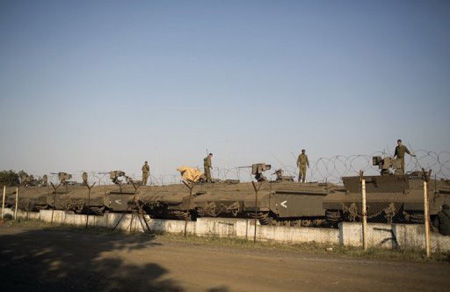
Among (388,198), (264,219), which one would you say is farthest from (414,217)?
(264,219)

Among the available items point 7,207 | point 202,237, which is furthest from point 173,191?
point 7,207

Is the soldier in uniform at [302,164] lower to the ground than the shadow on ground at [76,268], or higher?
higher

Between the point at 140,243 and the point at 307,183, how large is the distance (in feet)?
24.2

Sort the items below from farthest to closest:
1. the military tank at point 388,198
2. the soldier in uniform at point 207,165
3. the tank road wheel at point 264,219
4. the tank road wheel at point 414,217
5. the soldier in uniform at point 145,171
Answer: the soldier in uniform at point 145,171 → the soldier in uniform at point 207,165 → the tank road wheel at point 264,219 → the military tank at point 388,198 → the tank road wheel at point 414,217

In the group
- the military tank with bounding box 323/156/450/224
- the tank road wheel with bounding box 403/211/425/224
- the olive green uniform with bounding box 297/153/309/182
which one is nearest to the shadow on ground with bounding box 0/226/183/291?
the military tank with bounding box 323/156/450/224

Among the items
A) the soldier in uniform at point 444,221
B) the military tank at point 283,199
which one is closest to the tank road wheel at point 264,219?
the military tank at point 283,199

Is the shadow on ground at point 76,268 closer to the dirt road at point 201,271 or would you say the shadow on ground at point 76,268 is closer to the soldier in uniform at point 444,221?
the dirt road at point 201,271

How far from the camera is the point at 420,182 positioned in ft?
47.8

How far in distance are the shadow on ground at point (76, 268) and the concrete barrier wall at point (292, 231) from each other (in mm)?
2734

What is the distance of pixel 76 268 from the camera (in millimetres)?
9602

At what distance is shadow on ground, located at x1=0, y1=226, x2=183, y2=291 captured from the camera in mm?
7872

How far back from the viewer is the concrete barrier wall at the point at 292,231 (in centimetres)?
1130

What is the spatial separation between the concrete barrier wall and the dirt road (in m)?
1.50

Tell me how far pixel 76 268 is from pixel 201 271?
2912 millimetres
